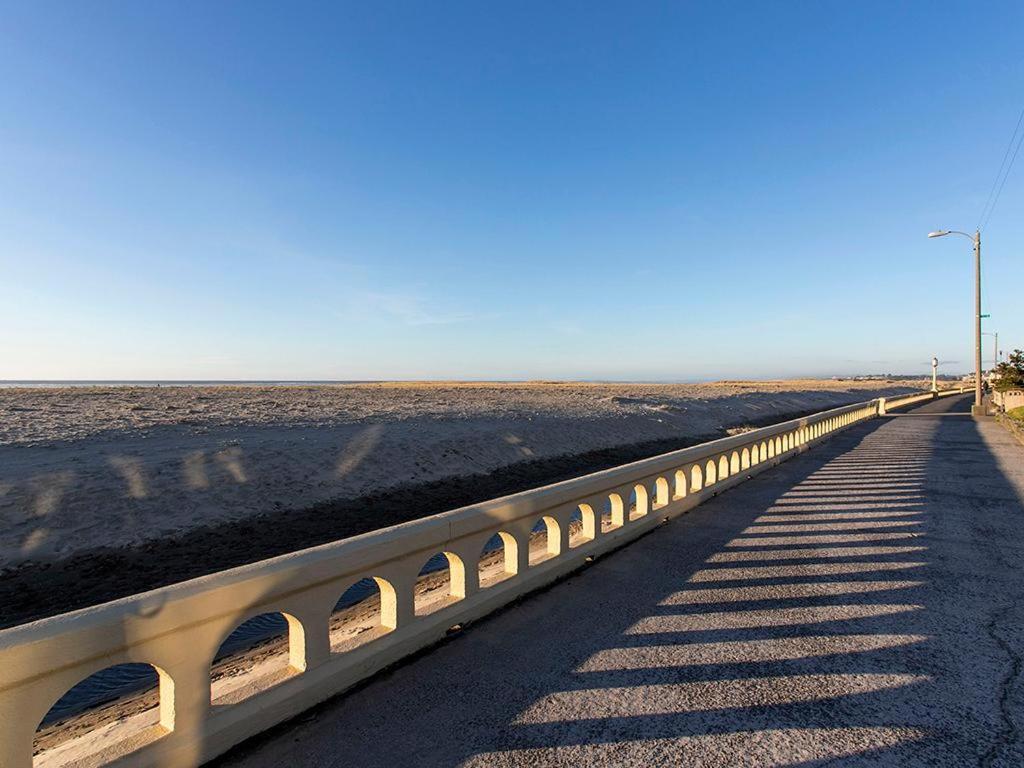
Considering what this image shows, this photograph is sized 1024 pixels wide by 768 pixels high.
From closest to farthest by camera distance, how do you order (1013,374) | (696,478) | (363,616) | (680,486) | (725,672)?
(725,672)
(363,616)
(680,486)
(696,478)
(1013,374)

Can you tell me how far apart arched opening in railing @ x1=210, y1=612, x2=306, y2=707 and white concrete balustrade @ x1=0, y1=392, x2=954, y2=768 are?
2 cm

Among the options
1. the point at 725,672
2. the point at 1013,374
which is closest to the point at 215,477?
the point at 725,672

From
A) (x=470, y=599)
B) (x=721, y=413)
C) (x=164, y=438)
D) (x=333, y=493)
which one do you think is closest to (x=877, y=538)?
(x=470, y=599)

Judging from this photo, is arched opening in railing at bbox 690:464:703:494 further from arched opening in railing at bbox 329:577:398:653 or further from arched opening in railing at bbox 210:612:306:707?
arched opening in railing at bbox 210:612:306:707

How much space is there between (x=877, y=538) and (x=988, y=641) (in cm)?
296

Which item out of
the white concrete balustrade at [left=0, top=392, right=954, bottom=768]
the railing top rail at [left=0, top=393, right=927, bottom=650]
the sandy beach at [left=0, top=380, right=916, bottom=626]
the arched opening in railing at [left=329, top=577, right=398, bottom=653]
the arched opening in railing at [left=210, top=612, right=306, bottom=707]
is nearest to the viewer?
the white concrete balustrade at [left=0, top=392, right=954, bottom=768]

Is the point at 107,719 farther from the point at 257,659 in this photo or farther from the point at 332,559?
the point at 332,559

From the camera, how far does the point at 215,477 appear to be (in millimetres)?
A: 12508

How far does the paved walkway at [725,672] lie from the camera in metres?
2.78

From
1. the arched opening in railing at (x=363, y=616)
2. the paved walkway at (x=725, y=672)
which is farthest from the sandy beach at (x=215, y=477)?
the paved walkway at (x=725, y=672)

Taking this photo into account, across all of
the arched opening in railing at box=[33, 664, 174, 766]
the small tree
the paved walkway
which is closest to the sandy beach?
the arched opening in railing at box=[33, 664, 174, 766]

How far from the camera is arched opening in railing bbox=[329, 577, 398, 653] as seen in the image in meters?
3.60

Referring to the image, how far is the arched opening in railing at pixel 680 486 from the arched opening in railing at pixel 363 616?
445 centimetres

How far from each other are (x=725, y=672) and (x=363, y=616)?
3635 millimetres
